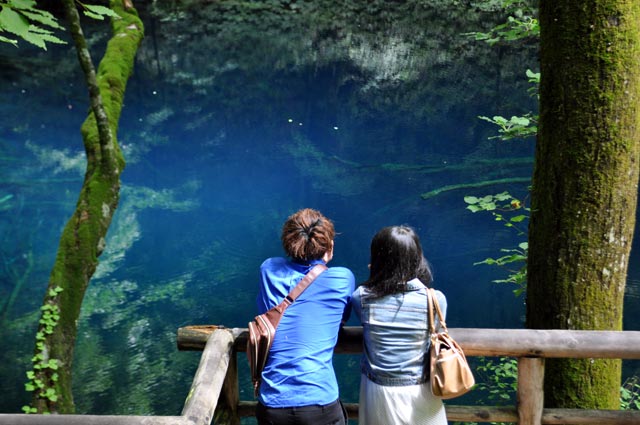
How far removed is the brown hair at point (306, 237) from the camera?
6.61ft

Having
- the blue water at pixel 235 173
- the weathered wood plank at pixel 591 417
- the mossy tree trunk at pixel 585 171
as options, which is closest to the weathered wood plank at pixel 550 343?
the mossy tree trunk at pixel 585 171

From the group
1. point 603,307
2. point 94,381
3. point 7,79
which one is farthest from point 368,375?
point 7,79

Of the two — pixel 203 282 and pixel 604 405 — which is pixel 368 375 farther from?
pixel 203 282

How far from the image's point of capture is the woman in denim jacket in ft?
6.29

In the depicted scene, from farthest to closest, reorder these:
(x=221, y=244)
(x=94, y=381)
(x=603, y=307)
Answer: (x=221, y=244) → (x=94, y=381) → (x=603, y=307)

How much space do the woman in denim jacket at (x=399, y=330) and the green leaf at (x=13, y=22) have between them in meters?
1.07

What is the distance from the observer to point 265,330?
1970 millimetres

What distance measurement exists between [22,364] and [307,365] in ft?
14.8

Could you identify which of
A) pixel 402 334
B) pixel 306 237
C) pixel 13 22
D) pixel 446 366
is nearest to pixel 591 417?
pixel 446 366

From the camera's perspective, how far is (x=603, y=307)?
2045 mm

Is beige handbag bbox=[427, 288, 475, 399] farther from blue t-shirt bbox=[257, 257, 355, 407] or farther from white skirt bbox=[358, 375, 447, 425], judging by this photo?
blue t-shirt bbox=[257, 257, 355, 407]

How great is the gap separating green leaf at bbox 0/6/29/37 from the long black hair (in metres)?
1.07

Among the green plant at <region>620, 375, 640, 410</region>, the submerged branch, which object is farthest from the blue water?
the green plant at <region>620, 375, 640, 410</region>

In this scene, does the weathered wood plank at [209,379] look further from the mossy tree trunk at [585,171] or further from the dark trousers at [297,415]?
the mossy tree trunk at [585,171]
